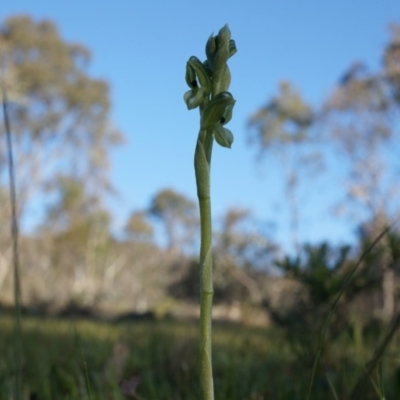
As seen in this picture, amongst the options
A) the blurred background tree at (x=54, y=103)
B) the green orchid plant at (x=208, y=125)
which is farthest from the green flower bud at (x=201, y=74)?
the blurred background tree at (x=54, y=103)

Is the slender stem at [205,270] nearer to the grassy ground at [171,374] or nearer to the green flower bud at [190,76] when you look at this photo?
the green flower bud at [190,76]

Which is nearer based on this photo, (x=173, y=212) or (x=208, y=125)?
(x=208, y=125)

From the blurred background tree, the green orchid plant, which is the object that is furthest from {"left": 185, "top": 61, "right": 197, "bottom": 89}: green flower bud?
the blurred background tree

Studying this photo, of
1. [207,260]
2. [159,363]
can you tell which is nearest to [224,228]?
[159,363]

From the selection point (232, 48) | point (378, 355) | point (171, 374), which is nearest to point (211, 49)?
point (232, 48)

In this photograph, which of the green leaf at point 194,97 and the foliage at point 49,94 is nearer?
the green leaf at point 194,97

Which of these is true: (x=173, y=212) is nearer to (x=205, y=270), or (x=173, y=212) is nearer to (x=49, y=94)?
(x=49, y=94)

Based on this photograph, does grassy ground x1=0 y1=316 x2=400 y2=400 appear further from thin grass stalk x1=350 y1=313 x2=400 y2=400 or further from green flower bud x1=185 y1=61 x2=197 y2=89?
green flower bud x1=185 y1=61 x2=197 y2=89
